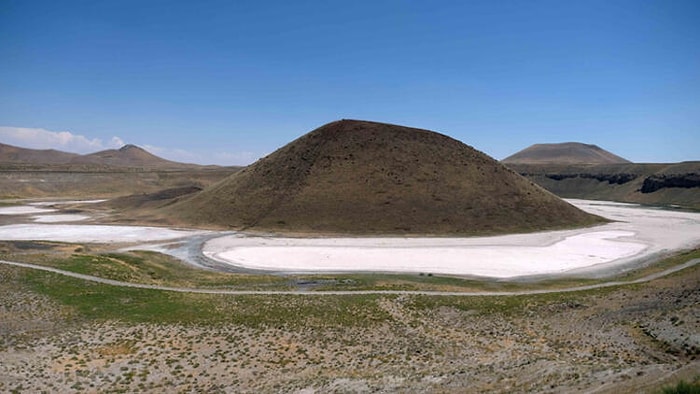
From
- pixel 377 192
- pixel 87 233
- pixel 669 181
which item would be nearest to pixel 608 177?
pixel 669 181

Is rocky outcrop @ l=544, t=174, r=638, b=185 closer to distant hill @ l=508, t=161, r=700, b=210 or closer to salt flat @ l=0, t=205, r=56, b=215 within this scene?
distant hill @ l=508, t=161, r=700, b=210

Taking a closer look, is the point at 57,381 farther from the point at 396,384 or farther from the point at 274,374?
the point at 396,384

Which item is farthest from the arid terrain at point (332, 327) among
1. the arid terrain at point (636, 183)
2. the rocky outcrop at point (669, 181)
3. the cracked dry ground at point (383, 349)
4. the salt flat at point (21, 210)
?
the rocky outcrop at point (669, 181)

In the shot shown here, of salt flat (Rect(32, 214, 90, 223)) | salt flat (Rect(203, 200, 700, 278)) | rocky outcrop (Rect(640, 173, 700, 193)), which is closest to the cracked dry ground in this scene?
salt flat (Rect(203, 200, 700, 278))

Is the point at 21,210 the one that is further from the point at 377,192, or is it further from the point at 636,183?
the point at 636,183

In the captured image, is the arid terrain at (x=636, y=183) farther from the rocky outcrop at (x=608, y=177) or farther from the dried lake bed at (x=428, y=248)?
the dried lake bed at (x=428, y=248)

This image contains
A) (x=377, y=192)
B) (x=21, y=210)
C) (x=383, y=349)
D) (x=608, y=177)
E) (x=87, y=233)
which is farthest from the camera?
(x=608, y=177)

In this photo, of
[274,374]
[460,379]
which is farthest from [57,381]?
[460,379]
